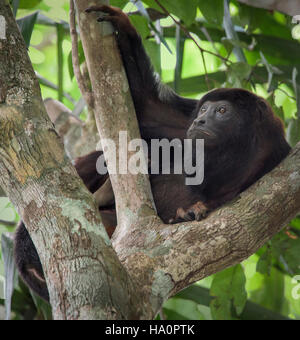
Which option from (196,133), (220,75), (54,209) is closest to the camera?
(54,209)

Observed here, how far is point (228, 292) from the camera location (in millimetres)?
2754

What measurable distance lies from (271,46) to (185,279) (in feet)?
6.81

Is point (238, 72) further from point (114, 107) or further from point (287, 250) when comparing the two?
point (287, 250)

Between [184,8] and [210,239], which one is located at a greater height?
[184,8]

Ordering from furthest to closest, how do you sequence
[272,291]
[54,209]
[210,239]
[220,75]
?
1. [272,291]
2. [220,75]
3. [210,239]
4. [54,209]

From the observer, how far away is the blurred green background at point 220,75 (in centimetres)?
260

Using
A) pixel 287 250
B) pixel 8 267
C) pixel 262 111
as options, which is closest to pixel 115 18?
pixel 262 111

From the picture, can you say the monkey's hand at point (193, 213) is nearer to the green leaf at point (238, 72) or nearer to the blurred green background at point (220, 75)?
the blurred green background at point (220, 75)

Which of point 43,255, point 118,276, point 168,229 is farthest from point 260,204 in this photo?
point 43,255

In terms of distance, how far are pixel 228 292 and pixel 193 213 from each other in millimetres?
692

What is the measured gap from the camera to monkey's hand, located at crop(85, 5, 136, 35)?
2271 millimetres

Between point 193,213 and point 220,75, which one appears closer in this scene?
point 193,213

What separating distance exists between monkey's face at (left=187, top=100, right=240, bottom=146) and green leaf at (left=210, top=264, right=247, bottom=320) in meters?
0.69

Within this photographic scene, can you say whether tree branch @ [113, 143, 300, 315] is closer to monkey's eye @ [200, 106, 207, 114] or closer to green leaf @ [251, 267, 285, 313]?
monkey's eye @ [200, 106, 207, 114]
